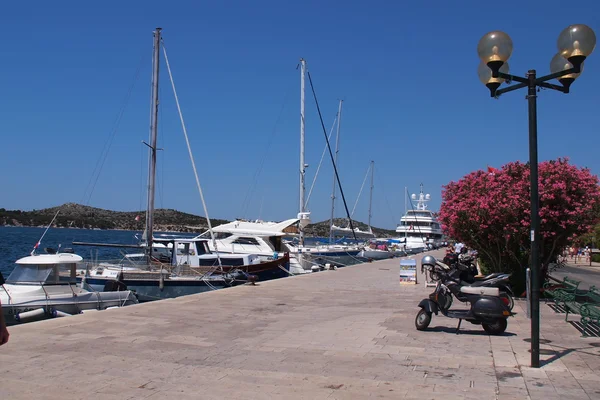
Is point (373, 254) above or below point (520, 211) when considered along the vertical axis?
below

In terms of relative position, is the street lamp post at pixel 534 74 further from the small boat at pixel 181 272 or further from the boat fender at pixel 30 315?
the small boat at pixel 181 272

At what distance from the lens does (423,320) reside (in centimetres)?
1016

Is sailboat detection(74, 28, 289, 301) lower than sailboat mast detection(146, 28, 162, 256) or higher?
lower

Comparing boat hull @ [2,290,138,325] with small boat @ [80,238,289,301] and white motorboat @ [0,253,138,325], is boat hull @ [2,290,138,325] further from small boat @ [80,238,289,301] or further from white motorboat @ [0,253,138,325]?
small boat @ [80,238,289,301]

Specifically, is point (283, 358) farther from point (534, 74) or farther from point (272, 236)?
point (272, 236)

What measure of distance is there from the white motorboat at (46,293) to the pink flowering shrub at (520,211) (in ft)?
34.0

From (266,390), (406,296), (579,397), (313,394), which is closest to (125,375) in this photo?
(266,390)

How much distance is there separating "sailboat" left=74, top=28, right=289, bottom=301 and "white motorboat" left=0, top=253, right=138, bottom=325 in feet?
9.98

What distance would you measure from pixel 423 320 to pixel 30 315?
9.94 m

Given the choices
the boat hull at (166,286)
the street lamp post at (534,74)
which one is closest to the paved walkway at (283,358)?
the street lamp post at (534,74)

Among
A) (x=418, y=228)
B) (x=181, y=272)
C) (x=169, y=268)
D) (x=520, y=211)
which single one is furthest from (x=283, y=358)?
(x=418, y=228)

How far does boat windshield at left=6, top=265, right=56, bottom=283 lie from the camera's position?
15.9m

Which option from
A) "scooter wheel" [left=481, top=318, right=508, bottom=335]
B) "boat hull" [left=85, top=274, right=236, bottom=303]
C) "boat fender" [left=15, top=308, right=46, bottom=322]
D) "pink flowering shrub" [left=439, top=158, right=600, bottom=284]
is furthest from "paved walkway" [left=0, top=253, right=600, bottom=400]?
"boat hull" [left=85, top=274, right=236, bottom=303]

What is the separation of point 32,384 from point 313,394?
126 inches
